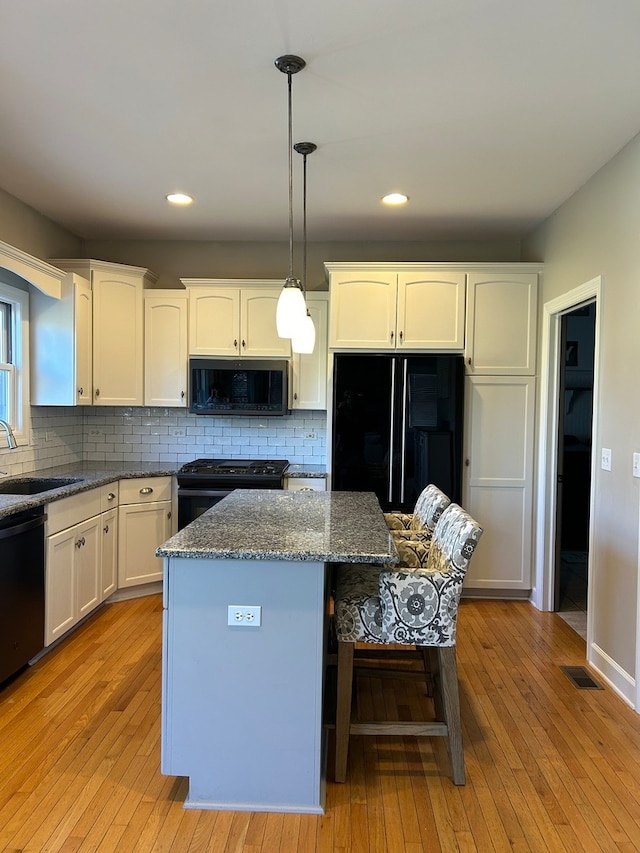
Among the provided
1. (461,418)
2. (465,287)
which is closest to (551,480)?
(461,418)

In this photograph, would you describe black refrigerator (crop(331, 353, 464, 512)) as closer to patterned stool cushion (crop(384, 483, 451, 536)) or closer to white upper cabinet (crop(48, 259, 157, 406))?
patterned stool cushion (crop(384, 483, 451, 536))

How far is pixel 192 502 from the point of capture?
156 inches

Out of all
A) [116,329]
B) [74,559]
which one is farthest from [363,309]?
[74,559]

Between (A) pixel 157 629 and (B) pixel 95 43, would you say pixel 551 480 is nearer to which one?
(A) pixel 157 629

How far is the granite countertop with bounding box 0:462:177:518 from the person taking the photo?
2730 millimetres

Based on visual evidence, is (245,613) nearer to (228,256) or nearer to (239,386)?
(239,386)

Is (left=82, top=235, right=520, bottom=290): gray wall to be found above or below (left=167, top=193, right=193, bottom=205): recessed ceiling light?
below

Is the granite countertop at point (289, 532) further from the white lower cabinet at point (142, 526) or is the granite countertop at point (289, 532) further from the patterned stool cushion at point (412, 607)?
the white lower cabinet at point (142, 526)

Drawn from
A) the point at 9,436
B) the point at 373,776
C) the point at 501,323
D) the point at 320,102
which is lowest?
the point at 373,776

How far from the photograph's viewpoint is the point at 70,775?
207 centimetres

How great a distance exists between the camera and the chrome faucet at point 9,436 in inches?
131

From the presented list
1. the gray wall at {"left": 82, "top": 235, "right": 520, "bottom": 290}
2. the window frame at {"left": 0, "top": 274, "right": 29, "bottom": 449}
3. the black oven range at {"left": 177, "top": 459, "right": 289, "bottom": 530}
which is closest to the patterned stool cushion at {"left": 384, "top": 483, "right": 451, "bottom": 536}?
the black oven range at {"left": 177, "top": 459, "right": 289, "bottom": 530}

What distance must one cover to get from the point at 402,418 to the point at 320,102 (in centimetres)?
204

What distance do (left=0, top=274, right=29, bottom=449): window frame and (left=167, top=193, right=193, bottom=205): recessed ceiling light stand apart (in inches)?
45.2
